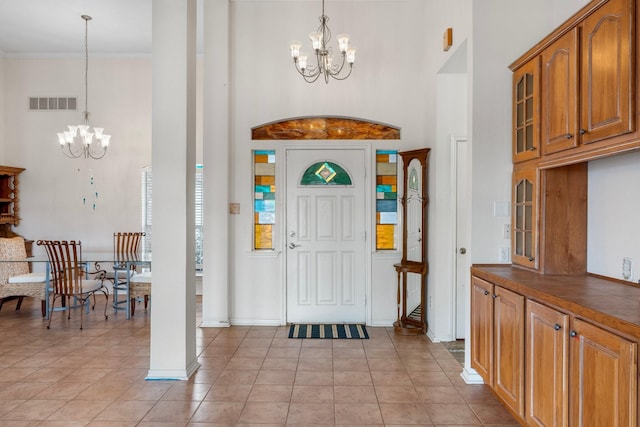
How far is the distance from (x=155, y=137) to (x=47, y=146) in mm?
4426

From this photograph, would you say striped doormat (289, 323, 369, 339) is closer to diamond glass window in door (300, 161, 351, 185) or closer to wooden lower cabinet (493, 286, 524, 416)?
diamond glass window in door (300, 161, 351, 185)

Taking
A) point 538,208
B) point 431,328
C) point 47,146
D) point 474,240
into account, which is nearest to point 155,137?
point 474,240

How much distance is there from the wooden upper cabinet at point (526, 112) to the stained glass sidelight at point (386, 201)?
186cm

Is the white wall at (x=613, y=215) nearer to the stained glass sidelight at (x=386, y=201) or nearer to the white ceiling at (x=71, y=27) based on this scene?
the stained glass sidelight at (x=386, y=201)

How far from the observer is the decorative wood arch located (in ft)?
16.2

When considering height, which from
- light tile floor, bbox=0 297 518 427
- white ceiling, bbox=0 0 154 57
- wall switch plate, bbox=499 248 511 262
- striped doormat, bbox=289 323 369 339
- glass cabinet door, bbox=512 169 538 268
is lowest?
light tile floor, bbox=0 297 518 427

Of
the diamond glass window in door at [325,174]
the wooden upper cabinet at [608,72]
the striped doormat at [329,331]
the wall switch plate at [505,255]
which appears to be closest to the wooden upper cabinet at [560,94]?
the wooden upper cabinet at [608,72]

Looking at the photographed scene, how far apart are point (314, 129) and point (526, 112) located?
8.27ft

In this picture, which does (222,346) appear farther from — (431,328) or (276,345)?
(431,328)

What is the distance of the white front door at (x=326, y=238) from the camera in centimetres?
493

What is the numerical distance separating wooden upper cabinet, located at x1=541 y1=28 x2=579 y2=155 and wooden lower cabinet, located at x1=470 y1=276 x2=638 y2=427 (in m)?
0.97

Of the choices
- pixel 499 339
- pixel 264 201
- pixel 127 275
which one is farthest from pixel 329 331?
pixel 127 275

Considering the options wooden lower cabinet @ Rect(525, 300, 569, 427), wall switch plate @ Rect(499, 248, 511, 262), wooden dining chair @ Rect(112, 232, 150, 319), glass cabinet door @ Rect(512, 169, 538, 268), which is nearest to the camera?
wooden lower cabinet @ Rect(525, 300, 569, 427)

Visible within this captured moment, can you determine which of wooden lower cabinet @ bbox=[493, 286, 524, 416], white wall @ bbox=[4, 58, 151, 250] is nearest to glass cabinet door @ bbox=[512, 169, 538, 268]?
wooden lower cabinet @ bbox=[493, 286, 524, 416]
